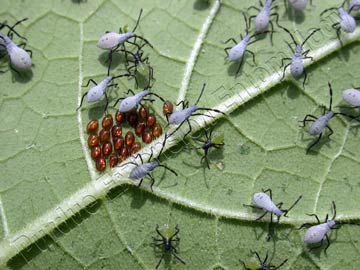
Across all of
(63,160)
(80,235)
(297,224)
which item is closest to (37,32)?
(63,160)

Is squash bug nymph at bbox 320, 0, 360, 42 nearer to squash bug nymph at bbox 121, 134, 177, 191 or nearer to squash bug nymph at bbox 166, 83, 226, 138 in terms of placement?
squash bug nymph at bbox 166, 83, 226, 138

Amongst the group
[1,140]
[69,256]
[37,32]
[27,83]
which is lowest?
[69,256]

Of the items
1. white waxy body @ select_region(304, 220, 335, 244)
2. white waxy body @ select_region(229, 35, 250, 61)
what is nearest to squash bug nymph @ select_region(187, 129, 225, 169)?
white waxy body @ select_region(229, 35, 250, 61)

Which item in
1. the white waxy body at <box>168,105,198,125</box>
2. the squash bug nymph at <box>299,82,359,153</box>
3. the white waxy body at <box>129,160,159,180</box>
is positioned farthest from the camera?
the squash bug nymph at <box>299,82,359,153</box>

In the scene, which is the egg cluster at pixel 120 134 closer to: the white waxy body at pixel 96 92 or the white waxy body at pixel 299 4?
the white waxy body at pixel 96 92

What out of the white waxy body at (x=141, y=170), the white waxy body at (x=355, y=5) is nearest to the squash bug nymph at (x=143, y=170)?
the white waxy body at (x=141, y=170)

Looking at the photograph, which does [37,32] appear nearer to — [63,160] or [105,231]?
[63,160]
